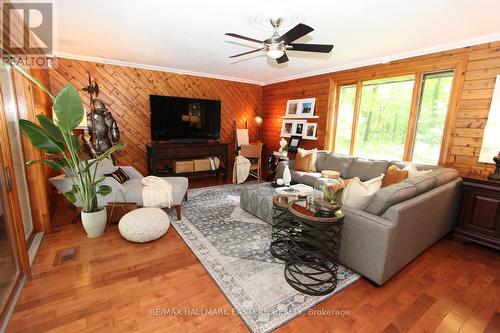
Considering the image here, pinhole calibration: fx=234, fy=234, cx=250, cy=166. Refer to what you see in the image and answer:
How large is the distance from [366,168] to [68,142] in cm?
404

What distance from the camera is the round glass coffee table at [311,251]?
192 cm

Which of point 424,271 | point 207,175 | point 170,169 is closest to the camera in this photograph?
point 424,271

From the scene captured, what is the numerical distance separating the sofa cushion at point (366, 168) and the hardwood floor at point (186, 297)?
4.85 ft

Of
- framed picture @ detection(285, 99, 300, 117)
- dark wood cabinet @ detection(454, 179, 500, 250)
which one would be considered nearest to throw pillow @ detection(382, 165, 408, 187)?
dark wood cabinet @ detection(454, 179, 500, 250)

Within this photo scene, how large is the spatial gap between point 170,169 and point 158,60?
85.0 inches

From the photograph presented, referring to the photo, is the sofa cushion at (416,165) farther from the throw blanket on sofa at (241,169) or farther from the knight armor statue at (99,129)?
the knight armor statue at (99,129)

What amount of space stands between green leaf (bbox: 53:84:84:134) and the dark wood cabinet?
14.2ft

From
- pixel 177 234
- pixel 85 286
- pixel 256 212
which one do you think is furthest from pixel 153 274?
pixel 256 212

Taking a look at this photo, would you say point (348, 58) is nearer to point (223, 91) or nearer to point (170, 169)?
point (223, 91)

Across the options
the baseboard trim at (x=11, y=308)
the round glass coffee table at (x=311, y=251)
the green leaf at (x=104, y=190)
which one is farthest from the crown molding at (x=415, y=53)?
the baseboard trim at (x=11, y=308)

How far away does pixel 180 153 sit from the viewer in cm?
499

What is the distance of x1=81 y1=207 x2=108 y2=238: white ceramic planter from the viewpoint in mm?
2613

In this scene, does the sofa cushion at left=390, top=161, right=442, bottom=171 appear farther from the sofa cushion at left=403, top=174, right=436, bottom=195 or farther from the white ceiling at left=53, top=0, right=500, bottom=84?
the white ceiling at left=53, top=0, right=500, bottom=84

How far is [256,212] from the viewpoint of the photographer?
3.30 m
